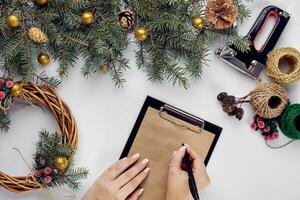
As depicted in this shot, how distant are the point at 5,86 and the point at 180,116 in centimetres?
47

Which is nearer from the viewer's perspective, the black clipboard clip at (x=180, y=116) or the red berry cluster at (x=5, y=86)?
the red berry cluster at (x=5, y=86)

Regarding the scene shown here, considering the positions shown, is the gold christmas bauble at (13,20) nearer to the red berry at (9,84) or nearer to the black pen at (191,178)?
the red berry at (9,84)

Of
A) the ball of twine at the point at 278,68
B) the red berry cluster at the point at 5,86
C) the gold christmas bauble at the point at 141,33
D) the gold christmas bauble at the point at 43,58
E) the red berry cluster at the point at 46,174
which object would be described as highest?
the ball of twine at the point at 278,68

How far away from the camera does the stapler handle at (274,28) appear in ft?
4.16

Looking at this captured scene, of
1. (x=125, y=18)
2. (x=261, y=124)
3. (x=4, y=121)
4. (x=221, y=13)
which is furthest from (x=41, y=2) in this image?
(x=261, y=124)

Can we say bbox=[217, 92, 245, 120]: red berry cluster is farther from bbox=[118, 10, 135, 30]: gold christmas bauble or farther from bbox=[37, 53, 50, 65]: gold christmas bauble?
bbox=[37, 53, 50, 65]: gold christmas bauble

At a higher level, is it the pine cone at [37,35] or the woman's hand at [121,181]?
the pine cone at [37,35]

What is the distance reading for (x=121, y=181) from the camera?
1.22 metres

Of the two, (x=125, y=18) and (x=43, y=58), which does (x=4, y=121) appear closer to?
(x=43, y=58)

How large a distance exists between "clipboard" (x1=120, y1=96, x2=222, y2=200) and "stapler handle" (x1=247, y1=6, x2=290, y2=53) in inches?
10.7

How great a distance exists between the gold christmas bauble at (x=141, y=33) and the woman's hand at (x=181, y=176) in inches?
12.3

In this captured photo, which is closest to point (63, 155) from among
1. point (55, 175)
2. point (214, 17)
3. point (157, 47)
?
point (55, 175)

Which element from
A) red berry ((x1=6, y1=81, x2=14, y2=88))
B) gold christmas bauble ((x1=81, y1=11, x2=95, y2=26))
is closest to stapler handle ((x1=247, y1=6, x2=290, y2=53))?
gold christmas bauble ((x1=81, y1=11, x2=95, y2=26))

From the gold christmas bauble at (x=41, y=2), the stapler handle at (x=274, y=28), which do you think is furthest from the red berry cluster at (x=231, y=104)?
the gold christmas bauble at (x=41, y=2)
